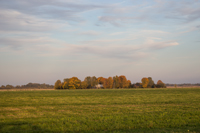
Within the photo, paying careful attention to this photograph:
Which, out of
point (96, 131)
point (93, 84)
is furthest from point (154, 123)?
point (93, 84)

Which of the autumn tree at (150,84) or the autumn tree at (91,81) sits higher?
the autumn tree at (91,81)

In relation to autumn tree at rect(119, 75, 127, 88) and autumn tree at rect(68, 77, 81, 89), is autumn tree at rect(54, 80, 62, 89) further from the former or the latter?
autumn tree at rect(119, 75, 127, 88)

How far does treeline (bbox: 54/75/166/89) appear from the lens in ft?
517

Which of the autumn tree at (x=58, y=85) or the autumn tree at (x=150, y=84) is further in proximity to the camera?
the autumn tree at (x=150, y=84)

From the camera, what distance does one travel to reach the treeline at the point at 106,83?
158 metres

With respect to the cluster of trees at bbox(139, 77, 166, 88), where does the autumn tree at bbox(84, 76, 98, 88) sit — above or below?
above

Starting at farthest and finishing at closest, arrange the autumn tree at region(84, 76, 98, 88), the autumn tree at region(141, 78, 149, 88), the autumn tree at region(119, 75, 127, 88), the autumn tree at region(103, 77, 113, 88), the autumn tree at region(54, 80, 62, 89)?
1. the autumn tree at region(84, 76, 98, 88)
2. the autumn tree at region(141, 78, 149, 88)
3. the autumn tree at region(103, 77, 113, 88)
4. the autumn tree at region(119, 75, 127, 88)
5. the autumn tree at region(54, 80, 62, 89)

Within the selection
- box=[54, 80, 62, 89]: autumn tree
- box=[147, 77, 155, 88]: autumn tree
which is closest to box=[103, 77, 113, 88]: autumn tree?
box=[147, 77, 155, 88]: autumn tree

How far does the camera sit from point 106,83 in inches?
7249

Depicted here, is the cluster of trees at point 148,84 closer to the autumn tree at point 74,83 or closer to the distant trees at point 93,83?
the distant trees at point 93,83

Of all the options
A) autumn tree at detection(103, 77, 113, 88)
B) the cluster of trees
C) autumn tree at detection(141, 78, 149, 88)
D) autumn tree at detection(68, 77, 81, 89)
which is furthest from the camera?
autumn tree at detection(141, 78, 149, 88)

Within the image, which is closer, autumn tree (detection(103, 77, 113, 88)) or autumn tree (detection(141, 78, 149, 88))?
autumn tree (detection(103, 77, 113, 88))

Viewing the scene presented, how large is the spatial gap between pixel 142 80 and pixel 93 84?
1809 inches

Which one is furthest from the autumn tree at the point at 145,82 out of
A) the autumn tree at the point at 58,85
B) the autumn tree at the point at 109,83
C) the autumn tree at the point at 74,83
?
the autumn tree at the point at 58,85
